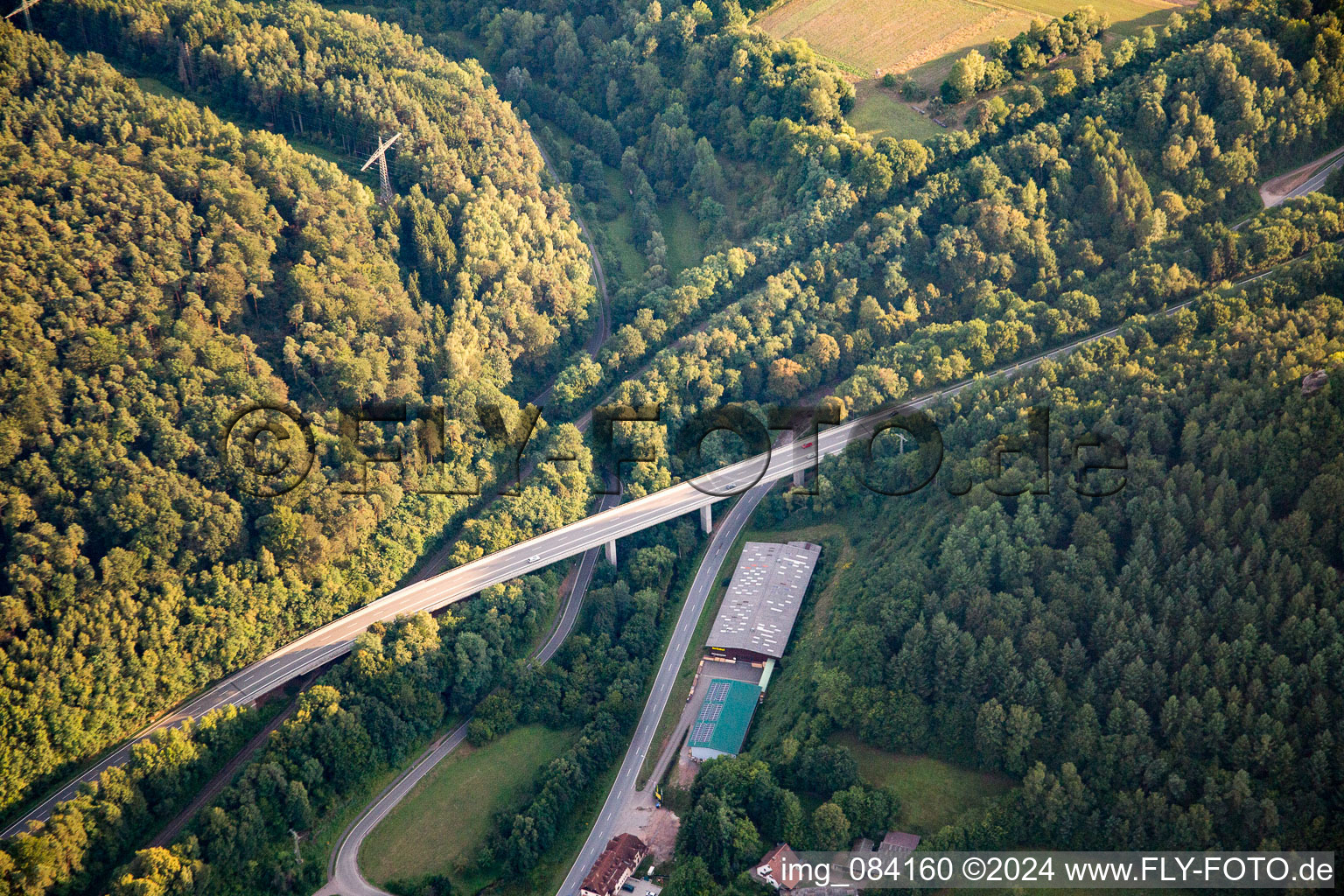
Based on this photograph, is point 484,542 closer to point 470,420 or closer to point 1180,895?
point 470,420

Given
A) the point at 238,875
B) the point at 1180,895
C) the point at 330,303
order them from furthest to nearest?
the point at 330,303, the point at 238,875, the point at 1180,895

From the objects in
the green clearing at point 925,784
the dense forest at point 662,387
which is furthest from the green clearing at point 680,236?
the green clearing at point 925,784

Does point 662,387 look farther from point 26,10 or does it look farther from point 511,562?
point 26,10

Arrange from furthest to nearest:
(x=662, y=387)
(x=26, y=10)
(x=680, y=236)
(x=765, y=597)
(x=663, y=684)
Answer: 1. (x=680, y=236)
2. (x=26, y=10)
3. (x=662, y=387)
4. (x=765, y=597)
5. (x=663, y=684)

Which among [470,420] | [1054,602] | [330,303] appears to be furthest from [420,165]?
[1054,602]

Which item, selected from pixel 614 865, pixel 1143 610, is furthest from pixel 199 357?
pixel 1143 610

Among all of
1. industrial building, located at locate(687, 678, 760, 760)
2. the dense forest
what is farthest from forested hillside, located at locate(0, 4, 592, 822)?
industrial building, located at locate(687, 678, 760, 760)

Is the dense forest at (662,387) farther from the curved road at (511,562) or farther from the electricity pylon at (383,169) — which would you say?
the electricity pylon at (383,169)
